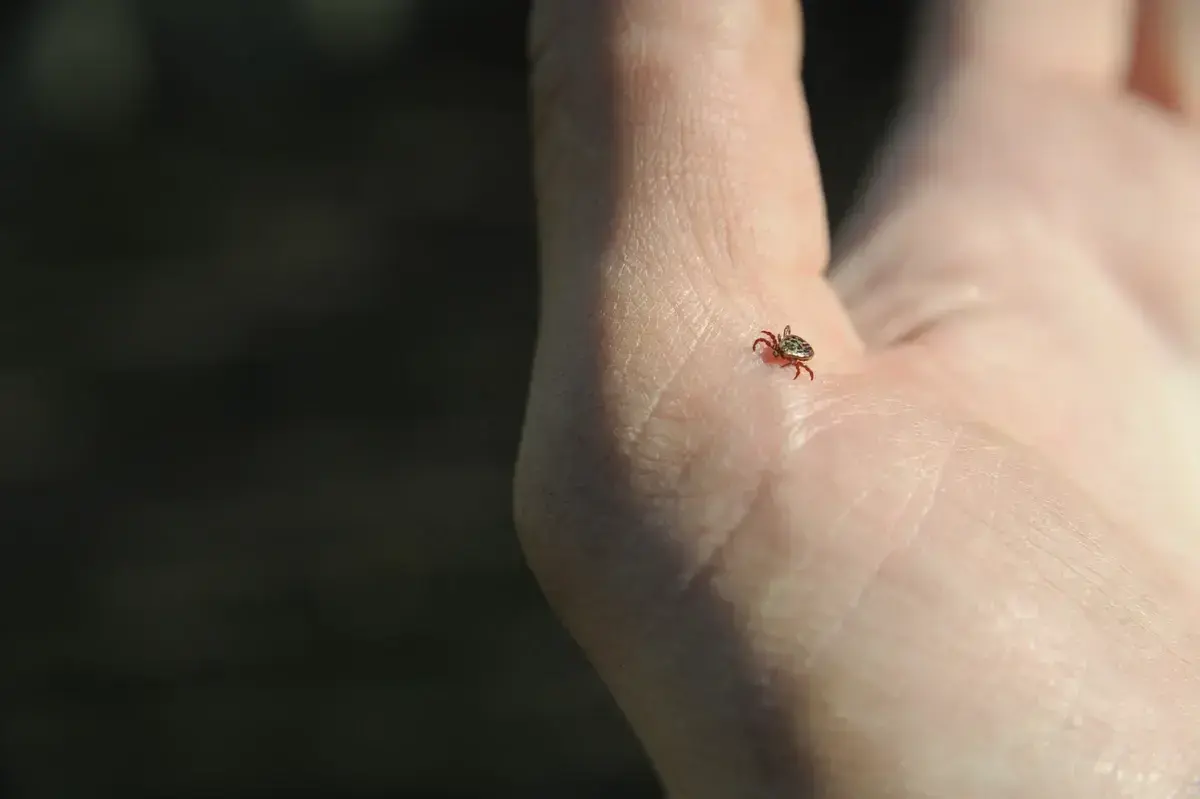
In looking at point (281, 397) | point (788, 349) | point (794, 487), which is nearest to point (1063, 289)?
point (788, 349)

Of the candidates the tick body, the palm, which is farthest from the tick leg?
the palm

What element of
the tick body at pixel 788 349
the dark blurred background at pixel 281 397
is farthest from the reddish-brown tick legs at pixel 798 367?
the dark blurred background at pixel 281 397

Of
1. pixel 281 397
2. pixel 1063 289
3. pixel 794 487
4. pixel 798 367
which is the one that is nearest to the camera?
pixel 794 487

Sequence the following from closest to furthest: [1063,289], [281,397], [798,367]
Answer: [798,367] → [1063,289] → [281,397]

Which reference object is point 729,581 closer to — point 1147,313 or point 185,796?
point 1147,313

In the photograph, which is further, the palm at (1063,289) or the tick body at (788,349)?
the palm at (1063,289)

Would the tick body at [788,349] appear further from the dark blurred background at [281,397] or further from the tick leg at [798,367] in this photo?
the dark blurred background at [281,397]

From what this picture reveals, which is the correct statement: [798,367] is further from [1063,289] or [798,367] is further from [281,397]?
[281,397]
